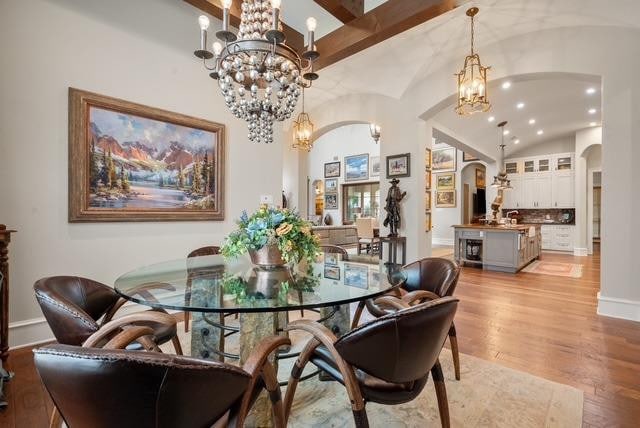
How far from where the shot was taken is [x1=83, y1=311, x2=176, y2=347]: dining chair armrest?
1277mm

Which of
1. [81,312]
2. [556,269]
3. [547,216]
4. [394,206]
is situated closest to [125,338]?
[81,312]

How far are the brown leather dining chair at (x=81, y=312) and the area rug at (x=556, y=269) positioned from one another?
653 cm

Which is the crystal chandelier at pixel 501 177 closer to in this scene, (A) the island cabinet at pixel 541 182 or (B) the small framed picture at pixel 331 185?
(A) the island cabinet at pixel 541 182

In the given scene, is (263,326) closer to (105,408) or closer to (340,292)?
(340,292)

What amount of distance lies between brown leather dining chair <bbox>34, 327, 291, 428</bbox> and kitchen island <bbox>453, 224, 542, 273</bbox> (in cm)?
631

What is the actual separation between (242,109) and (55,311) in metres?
1.82

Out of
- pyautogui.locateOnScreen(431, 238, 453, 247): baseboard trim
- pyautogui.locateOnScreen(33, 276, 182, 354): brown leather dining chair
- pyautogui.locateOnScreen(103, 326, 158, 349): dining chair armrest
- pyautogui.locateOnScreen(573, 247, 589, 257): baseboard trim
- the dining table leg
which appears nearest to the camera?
pyautogui.locateOnScreen(103, 326, 158, 349): dining chair armrest

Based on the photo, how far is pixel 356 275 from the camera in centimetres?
200

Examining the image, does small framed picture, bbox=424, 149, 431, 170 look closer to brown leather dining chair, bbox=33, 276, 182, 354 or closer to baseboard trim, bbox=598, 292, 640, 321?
baseboard trim, bbox=598, 292, 640, 321

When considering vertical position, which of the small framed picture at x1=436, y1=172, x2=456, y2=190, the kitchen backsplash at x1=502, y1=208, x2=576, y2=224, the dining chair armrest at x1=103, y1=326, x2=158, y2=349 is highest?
the small framed picture at x1=436, y1=172, x2=456, y2=190

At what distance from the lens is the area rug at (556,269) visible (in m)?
5.70

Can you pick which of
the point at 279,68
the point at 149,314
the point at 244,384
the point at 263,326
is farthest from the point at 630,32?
the point at 149,314

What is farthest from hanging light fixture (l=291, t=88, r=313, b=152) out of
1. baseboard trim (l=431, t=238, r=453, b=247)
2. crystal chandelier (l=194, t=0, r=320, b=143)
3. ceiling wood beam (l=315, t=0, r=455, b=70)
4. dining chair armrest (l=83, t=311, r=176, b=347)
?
baseboard trim (l=431, t=238, r=453, b=247)

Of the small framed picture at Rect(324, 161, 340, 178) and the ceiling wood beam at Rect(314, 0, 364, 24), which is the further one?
the small framed picture at Rect(324, 161, 340, 178)
